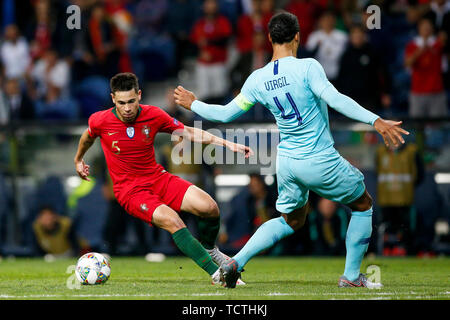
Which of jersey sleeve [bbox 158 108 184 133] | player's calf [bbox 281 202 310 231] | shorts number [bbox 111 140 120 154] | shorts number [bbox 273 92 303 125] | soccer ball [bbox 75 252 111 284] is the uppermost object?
shorts number [bbox 273 92 303 125]

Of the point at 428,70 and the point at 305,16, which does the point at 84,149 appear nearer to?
the point at 428,70

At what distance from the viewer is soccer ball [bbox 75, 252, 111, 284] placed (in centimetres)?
746

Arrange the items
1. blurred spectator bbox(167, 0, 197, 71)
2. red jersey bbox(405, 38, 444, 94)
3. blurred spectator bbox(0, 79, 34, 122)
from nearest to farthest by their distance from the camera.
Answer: red jersey bbox(405, 38, 444, 94)
blurred spectator bbox(0, 79, 34, 122)
blurred spectator bbox(167, 0, 197, 71)

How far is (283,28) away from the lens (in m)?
6.73

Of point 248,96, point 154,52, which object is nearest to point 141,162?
point 248,96

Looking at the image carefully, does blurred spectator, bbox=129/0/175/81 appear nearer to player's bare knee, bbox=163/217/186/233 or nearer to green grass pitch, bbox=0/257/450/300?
green grass pitch, bbox=0/257/450/300

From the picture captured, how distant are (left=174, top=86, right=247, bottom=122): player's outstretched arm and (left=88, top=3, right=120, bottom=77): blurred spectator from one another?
7805 mm

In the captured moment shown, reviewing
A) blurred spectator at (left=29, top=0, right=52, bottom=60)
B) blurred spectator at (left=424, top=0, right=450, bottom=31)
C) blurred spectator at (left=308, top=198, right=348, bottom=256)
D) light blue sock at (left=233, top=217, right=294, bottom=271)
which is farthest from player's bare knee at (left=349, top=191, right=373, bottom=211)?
blurred spectator at (left=29, top=0, right=52, bottom=60)

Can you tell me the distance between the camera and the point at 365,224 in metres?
6.93

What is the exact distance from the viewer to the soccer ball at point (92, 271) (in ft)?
24.5

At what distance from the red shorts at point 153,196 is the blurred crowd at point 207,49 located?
4.88 meters

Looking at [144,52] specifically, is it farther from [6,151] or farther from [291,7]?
[6,151]

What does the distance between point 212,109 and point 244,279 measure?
1.93m

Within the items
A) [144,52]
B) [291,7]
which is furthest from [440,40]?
[144,52]
